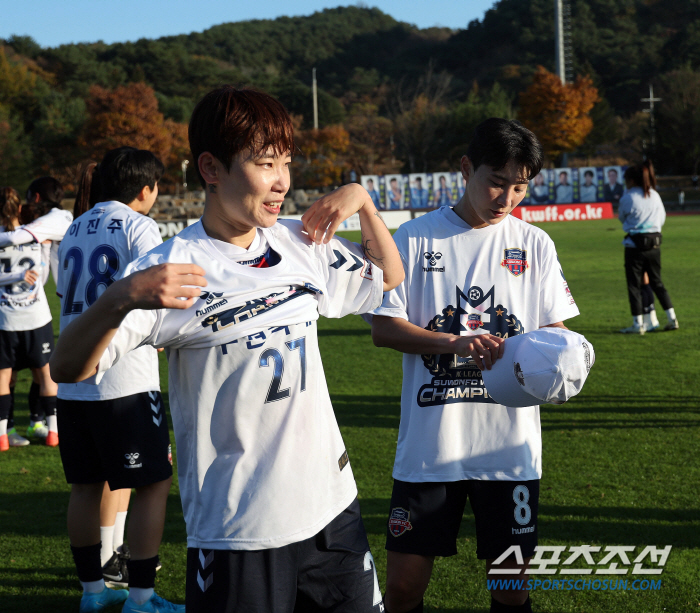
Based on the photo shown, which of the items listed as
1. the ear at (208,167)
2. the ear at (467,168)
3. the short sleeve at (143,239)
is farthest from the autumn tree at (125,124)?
the ear at (208,167)

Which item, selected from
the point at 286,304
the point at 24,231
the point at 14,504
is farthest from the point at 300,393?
the point at 24,231

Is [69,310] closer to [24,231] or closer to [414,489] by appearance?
[414,489]

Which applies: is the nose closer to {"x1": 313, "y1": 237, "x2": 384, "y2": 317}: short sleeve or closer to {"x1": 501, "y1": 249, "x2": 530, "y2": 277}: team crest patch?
{"x1": 313, "y1": 237, "x2": 384, "y2": 317}: short sleeve

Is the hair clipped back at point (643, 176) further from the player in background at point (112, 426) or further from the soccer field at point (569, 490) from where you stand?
the player in background at point (112, 426)

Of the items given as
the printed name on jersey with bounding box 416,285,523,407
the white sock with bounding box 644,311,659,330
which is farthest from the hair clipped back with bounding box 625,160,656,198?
the printed name on jersey with bounding box 416,285,523,407

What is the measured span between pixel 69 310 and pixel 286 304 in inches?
73.9

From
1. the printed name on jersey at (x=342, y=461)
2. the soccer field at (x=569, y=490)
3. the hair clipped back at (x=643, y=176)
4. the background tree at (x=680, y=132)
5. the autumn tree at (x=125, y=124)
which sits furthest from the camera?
the background tree at (x=680, y=132)

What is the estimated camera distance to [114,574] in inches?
152

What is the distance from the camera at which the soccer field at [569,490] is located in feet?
12.2

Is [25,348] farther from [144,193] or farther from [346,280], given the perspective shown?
[346,280]

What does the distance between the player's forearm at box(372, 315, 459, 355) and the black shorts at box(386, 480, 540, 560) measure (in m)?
0.53

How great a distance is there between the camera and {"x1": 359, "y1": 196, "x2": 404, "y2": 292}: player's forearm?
7.36 ft

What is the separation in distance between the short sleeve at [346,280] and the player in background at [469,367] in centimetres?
42

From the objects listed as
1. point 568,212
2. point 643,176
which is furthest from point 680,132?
point 643,176
